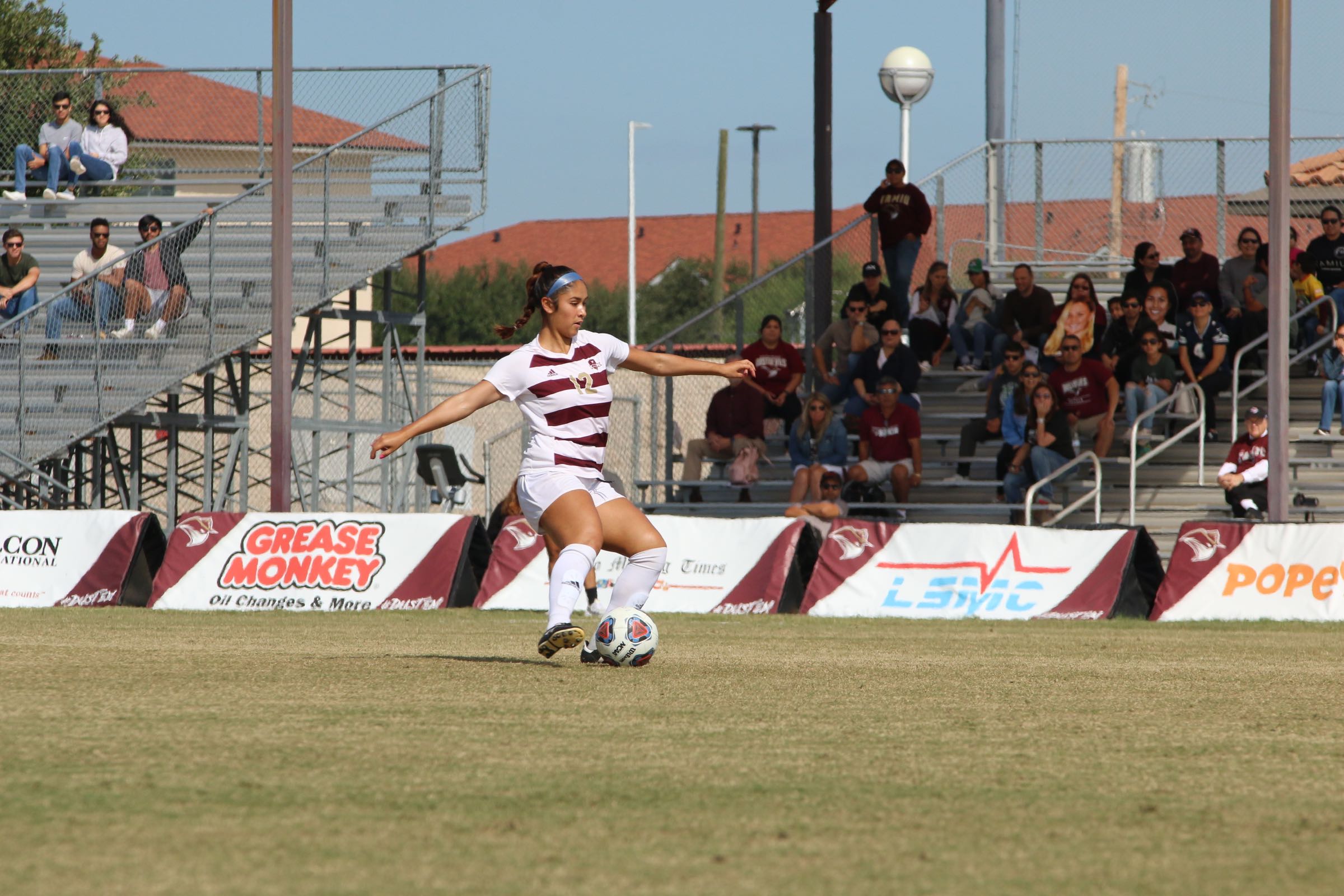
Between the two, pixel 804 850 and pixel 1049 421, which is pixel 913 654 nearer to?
pixel 804 850

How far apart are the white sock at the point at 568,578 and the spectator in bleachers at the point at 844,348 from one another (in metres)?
12.9

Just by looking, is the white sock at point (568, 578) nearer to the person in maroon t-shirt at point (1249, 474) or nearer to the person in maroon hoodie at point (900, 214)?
the person in maroon t-shirt at point (1249, 474)

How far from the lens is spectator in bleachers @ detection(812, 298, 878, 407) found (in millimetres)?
20938

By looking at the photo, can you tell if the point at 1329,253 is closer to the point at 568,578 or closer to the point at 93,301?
the point at 93,301

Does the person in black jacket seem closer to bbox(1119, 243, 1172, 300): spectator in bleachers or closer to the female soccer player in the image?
bbox(1119, 243, 1172, 300): spectator in bleachers

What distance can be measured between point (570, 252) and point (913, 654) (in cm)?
7968

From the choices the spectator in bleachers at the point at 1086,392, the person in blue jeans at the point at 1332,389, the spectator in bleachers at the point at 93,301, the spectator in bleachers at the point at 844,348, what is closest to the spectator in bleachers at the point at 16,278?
the spectator in bleachers at the point at 93,301

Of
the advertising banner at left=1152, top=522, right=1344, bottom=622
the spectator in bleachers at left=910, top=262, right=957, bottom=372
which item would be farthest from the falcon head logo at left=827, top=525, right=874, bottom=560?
the spectator in bleachers at left=910, top=262, right=957, bottom=372

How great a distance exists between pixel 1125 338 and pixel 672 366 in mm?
12068

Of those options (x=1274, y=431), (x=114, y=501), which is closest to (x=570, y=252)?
(x=114, y=501)

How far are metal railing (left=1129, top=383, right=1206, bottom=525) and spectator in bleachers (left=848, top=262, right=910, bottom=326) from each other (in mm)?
3686

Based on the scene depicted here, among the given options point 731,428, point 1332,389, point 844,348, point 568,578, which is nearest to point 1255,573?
point 1332,389

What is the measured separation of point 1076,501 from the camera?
18781mm

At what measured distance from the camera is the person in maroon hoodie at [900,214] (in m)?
22.0
